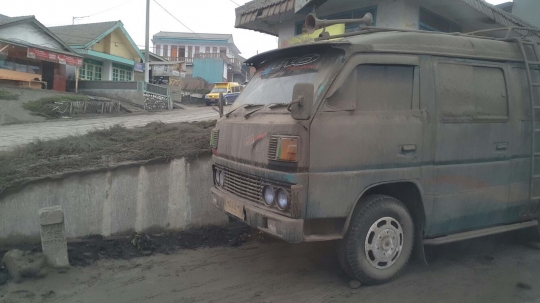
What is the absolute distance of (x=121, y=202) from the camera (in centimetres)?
539

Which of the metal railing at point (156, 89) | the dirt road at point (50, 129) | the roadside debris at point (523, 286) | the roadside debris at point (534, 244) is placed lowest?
the roadside debris at point (523, 286)

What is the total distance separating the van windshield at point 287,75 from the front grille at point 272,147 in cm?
52

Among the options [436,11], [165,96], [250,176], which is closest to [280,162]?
[250,176]

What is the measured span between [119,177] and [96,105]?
15.4 metres

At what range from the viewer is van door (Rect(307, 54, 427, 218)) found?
11.6ft

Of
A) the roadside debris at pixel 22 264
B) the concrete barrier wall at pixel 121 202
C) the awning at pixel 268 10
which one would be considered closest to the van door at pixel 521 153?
the concrete barrier wall at pixel 121 202

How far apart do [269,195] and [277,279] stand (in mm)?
975

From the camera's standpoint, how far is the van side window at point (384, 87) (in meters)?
3.82

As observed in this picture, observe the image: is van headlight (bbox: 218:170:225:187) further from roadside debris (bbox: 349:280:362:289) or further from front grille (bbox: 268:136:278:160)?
roadside debris (bbox: 349:280:362:289)

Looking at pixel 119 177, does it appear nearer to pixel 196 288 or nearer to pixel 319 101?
pixel 196 288

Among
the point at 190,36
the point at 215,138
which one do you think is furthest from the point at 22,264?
the point at 190,36

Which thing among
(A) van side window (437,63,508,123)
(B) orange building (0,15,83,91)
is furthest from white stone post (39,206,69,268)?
(B) orange building (0,15,83,91)

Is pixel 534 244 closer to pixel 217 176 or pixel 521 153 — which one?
pixel 521 153

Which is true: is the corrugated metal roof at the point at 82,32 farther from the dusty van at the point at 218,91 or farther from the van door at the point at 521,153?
the van door at the point at 521,153
